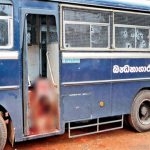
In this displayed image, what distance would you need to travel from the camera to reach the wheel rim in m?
8.55

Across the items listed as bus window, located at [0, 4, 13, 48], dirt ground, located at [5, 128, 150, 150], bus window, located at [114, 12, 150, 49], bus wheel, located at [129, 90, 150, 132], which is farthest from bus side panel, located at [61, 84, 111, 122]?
bus window, located at [0, 4, 13, 48]

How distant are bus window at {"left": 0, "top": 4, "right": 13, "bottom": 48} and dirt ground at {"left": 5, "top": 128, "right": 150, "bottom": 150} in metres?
2.11

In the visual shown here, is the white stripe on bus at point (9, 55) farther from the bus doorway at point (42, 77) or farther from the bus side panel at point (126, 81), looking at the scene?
the bus side panel at point (126, 81)

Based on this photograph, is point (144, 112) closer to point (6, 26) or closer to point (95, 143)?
point (95, 143)

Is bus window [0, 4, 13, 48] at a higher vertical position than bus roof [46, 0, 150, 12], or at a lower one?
lower

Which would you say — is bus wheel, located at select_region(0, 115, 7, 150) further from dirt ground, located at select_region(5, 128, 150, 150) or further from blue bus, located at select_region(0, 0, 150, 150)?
dirt ground, located at select_region(5, 128, 150, 150)

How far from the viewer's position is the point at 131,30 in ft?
26.8

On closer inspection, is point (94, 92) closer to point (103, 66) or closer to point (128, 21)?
point (103, 66)

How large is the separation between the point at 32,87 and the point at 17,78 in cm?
85

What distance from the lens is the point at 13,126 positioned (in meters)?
6.49

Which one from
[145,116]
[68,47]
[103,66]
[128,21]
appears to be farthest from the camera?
[145,116]

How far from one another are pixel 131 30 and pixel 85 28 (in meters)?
1.36

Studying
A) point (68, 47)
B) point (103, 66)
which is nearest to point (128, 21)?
point (103, 66)

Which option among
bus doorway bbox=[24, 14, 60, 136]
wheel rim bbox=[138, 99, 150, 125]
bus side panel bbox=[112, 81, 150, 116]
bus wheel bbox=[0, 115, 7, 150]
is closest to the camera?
bus wheel bbox=[0, 115, 7, 150]
